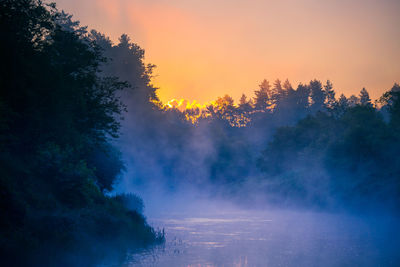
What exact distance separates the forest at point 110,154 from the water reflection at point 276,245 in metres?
2.49

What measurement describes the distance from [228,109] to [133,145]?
52.0 metres

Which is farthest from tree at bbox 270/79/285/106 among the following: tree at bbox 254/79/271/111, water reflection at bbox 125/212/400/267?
water reflection at bbox 125/212/400/267

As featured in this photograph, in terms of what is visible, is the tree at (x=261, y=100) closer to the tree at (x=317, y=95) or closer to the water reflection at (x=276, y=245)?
the tree at (x=317, y=95)

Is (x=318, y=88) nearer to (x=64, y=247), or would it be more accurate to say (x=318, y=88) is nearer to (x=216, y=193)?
(x=216, y=193)

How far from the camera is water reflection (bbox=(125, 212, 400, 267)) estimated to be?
63.1 ft

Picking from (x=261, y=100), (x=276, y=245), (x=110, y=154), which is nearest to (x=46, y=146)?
(x=276, y=245)

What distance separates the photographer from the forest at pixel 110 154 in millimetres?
16531

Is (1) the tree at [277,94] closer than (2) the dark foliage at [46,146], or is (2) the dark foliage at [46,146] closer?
(2) the dark foliage at [46,146]

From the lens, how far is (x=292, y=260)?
19.7 m

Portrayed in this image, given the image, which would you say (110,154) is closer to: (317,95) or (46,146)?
(46,146)

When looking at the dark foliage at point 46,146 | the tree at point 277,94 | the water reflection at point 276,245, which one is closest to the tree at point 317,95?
the tree at point 277,94

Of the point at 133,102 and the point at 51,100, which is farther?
the point at 133,102

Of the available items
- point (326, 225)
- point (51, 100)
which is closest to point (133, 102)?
point (326, 225)

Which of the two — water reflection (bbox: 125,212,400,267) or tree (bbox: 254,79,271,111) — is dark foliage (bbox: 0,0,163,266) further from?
tree (bbox: 254,79,271,111)
